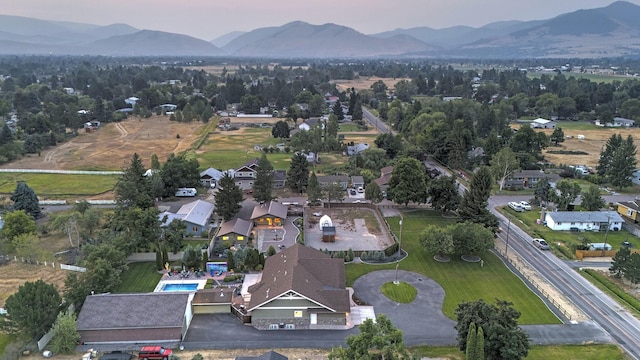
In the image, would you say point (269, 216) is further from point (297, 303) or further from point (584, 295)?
point (584, 295)

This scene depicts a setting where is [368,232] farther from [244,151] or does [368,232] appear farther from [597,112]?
[597,112]

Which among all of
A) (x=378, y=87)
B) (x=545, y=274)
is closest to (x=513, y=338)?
(x=545, y=274)

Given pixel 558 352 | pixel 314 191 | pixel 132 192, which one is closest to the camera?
pixel 558 352

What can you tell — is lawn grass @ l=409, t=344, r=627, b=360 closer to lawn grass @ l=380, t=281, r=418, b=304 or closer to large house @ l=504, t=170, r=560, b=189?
lawn grass @ l=380, t=281, r=418, b=304

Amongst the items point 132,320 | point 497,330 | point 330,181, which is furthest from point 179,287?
point 330,181

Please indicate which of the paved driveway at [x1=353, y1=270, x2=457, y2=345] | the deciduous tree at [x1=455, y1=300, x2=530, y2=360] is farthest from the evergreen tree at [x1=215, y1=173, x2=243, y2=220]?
the deciduous tree at [x1=455, y1=300, x2=530, y2=360]

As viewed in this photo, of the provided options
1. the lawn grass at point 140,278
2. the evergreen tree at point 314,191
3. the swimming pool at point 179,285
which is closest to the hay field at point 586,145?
the evergreen tree at point 314,191
